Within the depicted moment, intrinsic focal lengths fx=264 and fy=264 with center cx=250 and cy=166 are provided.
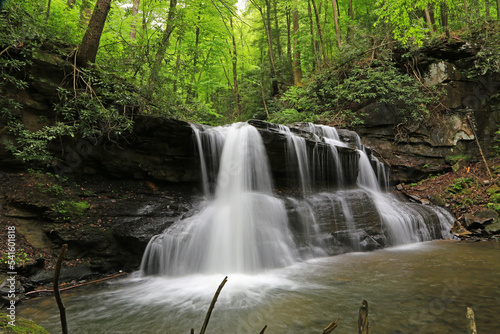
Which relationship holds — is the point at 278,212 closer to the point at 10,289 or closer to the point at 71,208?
the point at 71,208

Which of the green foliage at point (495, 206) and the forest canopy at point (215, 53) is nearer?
the forest canopy at point (215, 53)

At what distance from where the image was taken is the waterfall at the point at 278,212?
21.8ft

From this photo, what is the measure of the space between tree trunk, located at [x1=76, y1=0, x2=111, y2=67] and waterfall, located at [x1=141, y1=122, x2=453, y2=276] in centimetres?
344

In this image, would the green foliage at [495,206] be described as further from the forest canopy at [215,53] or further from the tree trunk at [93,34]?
the tree trunk at [93,34]

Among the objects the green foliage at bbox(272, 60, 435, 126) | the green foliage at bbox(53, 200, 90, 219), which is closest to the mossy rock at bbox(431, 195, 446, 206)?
the green foliage at bbox(272, 60, 435, 126)

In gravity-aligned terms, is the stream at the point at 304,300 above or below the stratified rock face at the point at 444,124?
below

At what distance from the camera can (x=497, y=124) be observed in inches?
470

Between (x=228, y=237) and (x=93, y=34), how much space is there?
6454 mm

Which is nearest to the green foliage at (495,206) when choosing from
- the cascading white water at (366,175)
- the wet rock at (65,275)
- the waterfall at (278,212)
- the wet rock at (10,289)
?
the waterfall at (278,212)

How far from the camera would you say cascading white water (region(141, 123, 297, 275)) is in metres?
6.43

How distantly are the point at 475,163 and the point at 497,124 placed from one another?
2.07m

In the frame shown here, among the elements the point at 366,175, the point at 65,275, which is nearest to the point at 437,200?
the point at 366,175

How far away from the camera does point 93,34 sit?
6.97 m

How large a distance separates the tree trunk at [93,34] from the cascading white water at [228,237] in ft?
15.7
